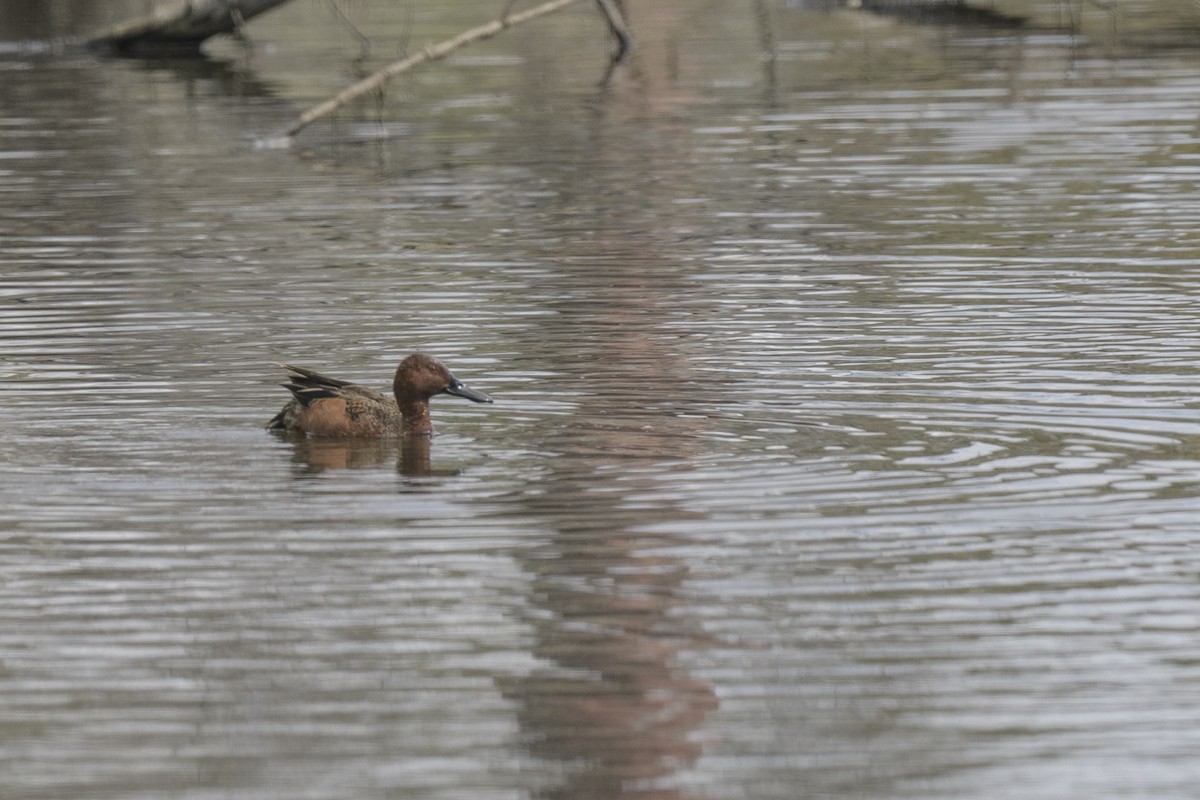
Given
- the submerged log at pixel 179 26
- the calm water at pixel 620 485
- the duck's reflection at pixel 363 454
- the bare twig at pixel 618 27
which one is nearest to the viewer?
the calm water at pixel 620 485

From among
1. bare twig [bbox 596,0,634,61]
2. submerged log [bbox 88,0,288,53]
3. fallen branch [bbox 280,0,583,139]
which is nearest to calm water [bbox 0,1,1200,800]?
fallen branch [bbox 280,0,583,139]

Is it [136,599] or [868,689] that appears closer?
[868,689]

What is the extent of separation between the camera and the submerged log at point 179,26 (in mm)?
32969

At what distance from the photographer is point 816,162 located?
21234 mm

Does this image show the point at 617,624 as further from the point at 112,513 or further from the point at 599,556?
the point at 112,513

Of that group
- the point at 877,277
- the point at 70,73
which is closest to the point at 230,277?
the point at 877,277

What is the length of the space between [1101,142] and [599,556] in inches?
→ 578

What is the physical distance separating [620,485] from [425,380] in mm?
1615

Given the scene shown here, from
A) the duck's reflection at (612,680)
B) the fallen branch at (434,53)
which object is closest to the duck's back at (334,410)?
the duck's reflection at (612,680)

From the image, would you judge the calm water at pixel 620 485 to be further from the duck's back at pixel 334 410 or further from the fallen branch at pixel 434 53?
the fallen branch at pixel 434 53

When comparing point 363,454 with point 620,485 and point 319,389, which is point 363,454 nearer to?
point 319,389

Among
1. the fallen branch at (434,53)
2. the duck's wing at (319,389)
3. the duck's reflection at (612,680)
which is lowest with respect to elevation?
the duck's reflection at (612,680)

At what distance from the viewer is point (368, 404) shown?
1077cm

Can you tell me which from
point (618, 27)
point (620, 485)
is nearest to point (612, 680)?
point (620, 485)
